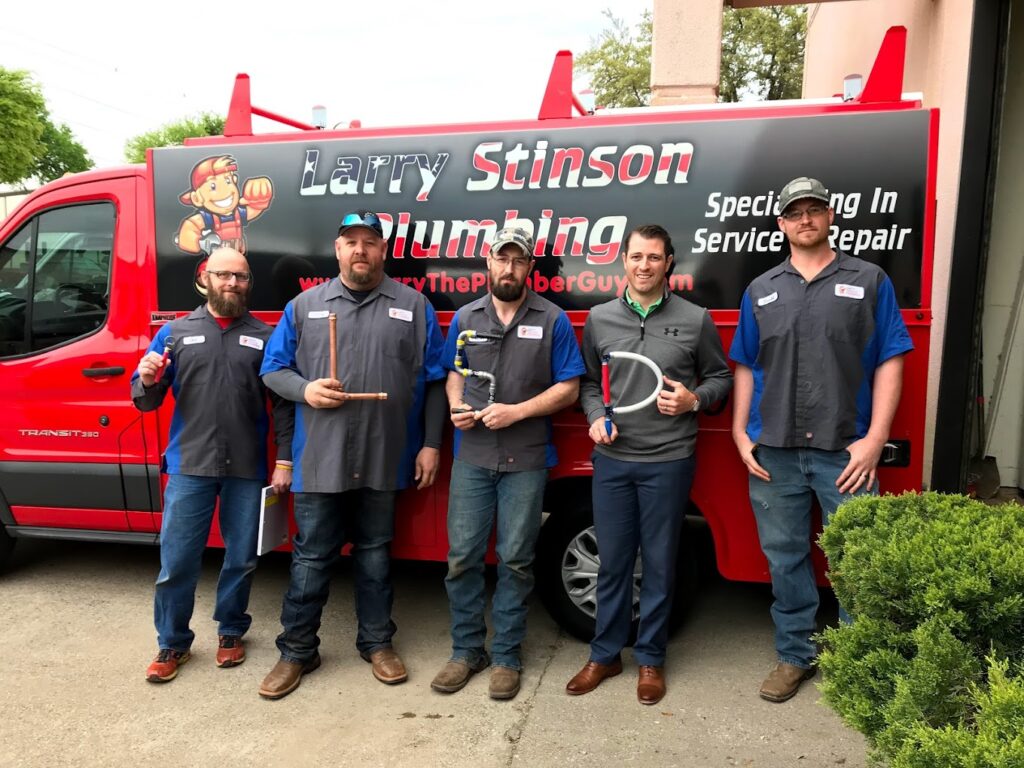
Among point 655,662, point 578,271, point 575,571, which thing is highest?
point 578,271

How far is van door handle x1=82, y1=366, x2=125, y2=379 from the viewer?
13.1 feet

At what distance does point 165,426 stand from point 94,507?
0.68m

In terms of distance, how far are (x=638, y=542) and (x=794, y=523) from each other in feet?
2.15

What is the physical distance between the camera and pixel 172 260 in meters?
3.86

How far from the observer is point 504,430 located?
3.30 metres

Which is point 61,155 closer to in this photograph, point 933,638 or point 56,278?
point 56,278

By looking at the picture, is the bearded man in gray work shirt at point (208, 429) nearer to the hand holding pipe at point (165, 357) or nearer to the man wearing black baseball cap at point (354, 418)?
the hand holding pipe at point (165, 357)

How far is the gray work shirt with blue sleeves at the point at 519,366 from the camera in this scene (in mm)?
3262

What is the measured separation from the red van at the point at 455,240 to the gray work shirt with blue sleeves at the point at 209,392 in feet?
1.16

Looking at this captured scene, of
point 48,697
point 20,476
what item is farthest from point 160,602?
point 20,476

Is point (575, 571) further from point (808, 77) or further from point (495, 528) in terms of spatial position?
point (808, 77)

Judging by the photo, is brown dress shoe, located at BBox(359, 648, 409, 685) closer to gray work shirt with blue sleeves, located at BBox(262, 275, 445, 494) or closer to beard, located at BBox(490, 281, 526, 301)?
gray work shirt with blue sleeves, located at BBox(262, 275, 445, 494)

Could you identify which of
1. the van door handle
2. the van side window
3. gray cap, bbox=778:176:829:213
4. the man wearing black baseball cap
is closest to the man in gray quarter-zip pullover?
gray cap, bbox=778:176:829:213

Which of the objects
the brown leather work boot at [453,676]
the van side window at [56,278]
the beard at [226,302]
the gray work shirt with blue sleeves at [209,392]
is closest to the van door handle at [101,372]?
the van side window at [56,278]
